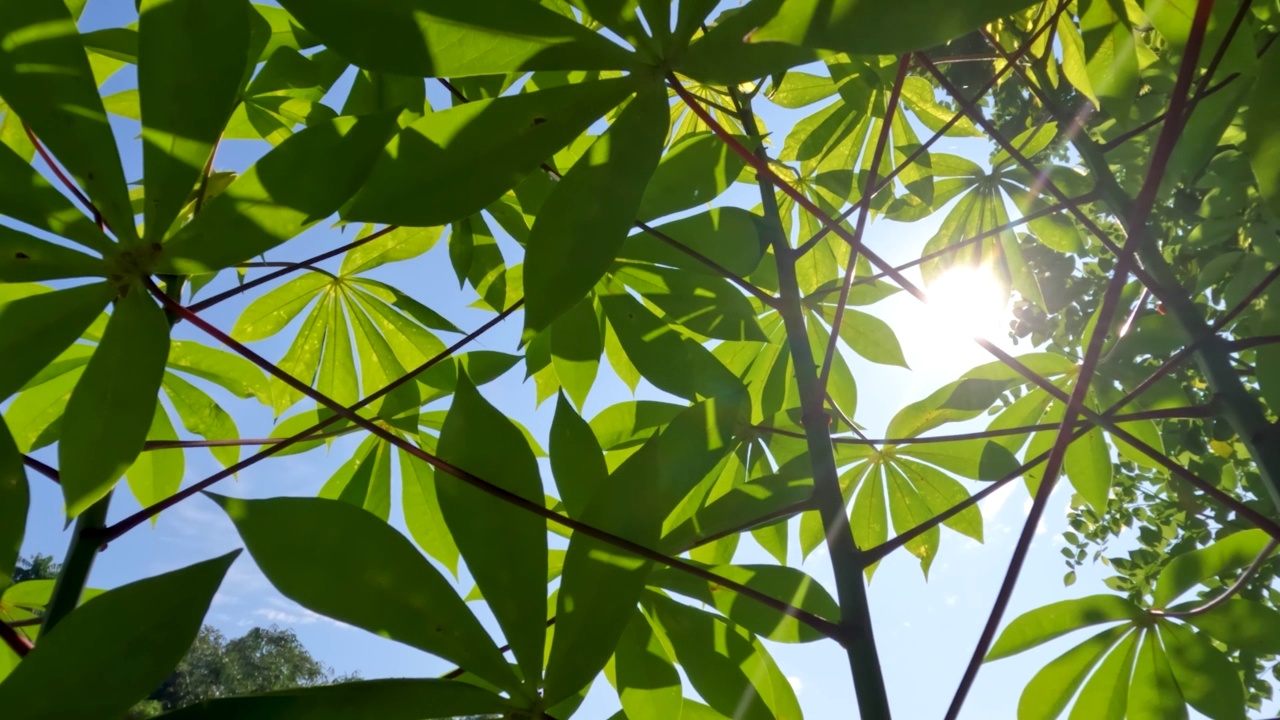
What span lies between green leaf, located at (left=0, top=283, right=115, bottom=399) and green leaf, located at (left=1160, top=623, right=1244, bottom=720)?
1.12 m

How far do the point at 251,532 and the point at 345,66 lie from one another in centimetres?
68

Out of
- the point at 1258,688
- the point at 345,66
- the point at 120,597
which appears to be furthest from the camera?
the point at 1258,688

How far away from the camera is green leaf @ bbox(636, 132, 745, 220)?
0.74 meters

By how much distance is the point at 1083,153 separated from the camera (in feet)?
3.22

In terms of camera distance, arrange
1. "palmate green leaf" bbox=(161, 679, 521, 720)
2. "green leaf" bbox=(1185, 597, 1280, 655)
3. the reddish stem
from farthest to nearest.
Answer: "green leaf" bbox=(1185, 597, 1280, 655)
the reddish stem
"palmate green leaf" bbox=(161, 679, 521, 720)

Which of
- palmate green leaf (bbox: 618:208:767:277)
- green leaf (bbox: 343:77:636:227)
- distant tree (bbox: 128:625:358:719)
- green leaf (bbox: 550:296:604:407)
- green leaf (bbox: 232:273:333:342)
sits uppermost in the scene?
distant tree (bbox: 128:625:358:719)

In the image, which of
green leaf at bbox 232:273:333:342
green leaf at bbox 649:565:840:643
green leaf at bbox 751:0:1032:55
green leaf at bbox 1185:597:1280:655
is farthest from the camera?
green leaf at bbox 232:273:333:342

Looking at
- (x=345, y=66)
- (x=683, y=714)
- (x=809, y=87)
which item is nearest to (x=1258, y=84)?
(x=683, y=714)

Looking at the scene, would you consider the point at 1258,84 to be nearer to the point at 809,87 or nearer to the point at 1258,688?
the point at 809,87

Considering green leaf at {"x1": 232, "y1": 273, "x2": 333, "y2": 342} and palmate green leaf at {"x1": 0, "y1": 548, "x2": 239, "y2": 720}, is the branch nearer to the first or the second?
palmate green leaf at {"x1": 0, "y1": 548, "x2": 239, "y2": 720}

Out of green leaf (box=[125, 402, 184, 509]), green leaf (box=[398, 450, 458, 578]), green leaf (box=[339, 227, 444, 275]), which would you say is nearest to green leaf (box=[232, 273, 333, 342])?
green leaf (box=[339, 227, 444, 275])

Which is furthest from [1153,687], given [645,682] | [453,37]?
[453,37]

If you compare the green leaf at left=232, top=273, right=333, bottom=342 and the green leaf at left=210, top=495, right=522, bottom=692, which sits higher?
the green leaf at left=232, top=273, right=333, bottom=342

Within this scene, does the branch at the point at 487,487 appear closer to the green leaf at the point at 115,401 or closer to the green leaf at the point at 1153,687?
the green leaf at the point at 115,401
